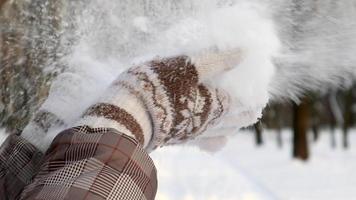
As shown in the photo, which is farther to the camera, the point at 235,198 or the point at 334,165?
the point at 334,165

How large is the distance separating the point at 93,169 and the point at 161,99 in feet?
0.39

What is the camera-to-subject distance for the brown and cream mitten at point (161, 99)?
28.1 inches

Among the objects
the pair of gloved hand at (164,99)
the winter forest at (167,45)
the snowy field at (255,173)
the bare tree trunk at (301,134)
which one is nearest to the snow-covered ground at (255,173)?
the snowy field at (255,173)

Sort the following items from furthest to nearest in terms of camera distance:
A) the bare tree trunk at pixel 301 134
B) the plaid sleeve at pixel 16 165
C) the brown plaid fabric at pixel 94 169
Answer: the bare tree trunk at pixel 301 134
the plaid sleeve at pixel 16 165
the brown plaid fabric at pixel 94 169

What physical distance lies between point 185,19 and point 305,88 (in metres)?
0.22

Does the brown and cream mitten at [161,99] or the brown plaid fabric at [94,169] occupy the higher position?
the brown and cream mitten at [161,99]

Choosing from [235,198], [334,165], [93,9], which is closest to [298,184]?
[334,165]

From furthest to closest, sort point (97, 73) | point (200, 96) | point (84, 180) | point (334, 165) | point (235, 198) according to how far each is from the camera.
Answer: point (334, 165)
point (235, 198)
point (97, 73)
point (200, 96)
point (84, 180)

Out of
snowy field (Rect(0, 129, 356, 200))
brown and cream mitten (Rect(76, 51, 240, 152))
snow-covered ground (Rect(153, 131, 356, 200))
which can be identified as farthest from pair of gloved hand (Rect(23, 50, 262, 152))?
snow-covered ground (Rect(153, 131, 356, 200))

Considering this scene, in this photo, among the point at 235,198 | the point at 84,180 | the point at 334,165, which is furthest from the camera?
the point at 334,165

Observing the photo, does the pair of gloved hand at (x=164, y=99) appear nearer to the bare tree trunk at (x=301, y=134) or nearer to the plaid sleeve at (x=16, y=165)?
the plaid sleeve at (x=16, y=165)

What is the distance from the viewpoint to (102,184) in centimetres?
66

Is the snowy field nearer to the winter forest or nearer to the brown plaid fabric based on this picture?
the winter forest

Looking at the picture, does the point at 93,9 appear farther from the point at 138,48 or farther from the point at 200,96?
the point at 200,96
